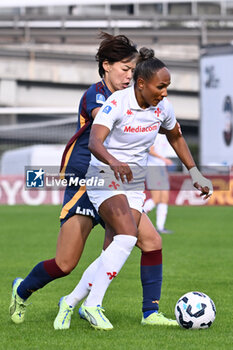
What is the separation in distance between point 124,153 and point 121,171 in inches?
20.5

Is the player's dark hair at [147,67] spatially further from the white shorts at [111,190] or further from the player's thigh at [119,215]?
the player's thigh at [119,215]

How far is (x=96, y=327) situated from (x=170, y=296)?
193 cm

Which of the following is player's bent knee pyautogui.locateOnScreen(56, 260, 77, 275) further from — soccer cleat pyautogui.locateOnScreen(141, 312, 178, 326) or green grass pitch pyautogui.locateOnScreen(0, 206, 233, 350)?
soccer cleat pyautogui.locateOnScreen(141, 312, 178, 326)

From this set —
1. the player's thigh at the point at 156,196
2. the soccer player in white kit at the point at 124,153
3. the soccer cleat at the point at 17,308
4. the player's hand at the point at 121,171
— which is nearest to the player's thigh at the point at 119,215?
the soccer player in white kit at the point at 124,153

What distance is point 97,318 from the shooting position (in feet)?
19.6

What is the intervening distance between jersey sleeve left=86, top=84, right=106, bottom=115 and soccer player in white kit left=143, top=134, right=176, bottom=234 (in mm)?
8012

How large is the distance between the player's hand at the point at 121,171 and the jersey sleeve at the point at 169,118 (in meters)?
0.78

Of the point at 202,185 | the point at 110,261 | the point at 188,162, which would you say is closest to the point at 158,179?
the point at 188,162

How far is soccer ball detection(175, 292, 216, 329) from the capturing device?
6.09m

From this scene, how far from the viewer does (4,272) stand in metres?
9.78

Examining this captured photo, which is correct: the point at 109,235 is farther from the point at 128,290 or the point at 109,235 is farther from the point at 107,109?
the point at 128,290

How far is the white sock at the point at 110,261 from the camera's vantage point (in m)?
5.85

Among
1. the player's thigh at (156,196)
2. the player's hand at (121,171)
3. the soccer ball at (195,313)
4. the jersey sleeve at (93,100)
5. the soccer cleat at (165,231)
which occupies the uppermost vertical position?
the jersey sleeve at (93,100)

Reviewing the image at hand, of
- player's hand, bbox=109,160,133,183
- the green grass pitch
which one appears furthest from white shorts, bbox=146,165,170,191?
player's hand, bbox=109,160,133,183
